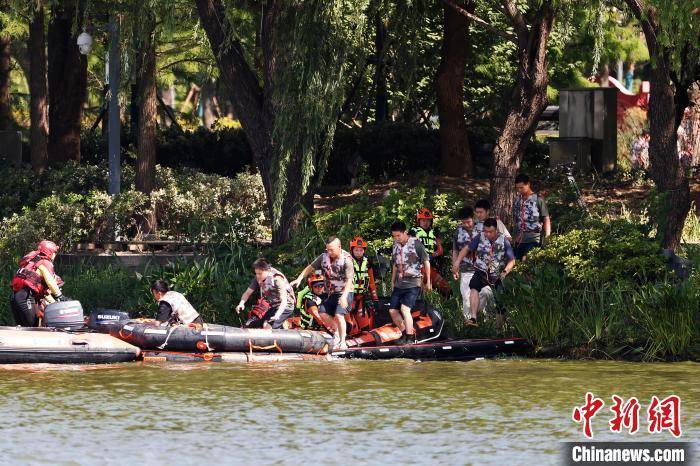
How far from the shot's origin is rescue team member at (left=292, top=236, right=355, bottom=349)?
17219 mm

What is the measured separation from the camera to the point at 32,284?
18.1 m

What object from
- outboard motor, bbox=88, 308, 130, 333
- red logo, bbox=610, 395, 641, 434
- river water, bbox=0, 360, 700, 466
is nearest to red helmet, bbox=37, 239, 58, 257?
outboard motor, bbox=88, 308, 130, 333

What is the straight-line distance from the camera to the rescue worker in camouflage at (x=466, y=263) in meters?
18.0

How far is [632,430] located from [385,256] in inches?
293

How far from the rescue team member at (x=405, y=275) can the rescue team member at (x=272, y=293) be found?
137 cm

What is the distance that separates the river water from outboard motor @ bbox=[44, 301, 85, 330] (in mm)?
A: 1033

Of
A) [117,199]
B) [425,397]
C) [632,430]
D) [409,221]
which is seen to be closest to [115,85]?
[117,199]

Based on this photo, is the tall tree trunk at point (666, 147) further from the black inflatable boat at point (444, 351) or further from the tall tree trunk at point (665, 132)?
the black inflatable boat at point (444, 351)

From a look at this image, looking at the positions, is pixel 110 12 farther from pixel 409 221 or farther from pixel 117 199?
pixel 409 221

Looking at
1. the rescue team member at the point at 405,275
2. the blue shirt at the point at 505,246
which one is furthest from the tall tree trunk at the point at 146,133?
the blue shirt at the point at 505,246

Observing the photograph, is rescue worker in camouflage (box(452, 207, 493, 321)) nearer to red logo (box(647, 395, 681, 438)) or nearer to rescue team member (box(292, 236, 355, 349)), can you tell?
rescue team member (box(292, 236, 355, 349))

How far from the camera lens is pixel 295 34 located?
19.8 meters

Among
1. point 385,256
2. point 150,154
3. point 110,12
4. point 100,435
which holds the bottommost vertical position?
point 100,435

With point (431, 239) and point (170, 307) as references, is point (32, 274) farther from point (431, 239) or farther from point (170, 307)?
point (431, 239)
